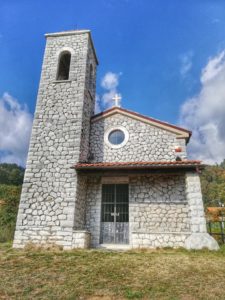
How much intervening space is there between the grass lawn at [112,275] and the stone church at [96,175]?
4.34ft

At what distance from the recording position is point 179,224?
28.6 ft

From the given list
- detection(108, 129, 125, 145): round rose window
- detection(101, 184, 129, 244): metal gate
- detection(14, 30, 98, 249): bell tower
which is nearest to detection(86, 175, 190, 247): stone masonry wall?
detection(101, 184, 129, 244): metal gate

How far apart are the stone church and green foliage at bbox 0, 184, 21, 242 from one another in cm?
350

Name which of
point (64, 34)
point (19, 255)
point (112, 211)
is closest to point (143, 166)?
point (112, 211)

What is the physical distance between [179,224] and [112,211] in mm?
2714

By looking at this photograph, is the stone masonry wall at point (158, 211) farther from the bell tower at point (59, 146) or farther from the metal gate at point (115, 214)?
the bell tower at point (59, 146)

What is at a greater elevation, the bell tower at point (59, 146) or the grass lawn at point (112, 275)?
the bell tower at point (59, 146)

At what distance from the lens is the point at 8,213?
13.9 metres

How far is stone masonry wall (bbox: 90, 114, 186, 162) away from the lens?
10.4 m

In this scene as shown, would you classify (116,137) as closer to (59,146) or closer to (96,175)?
(96,175)

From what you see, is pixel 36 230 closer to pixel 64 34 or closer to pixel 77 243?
pixel 77 243

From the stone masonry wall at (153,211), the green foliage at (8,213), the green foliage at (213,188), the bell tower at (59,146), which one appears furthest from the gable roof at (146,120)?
the green foliage at (8,213)

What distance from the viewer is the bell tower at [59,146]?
27.3 feet

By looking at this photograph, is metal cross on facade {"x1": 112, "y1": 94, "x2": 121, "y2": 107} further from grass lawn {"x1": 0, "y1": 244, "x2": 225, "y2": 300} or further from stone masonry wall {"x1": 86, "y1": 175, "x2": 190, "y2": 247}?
grass lawn {"x1": 0, "y1": 244, "x2": 225, "y2": 300}
